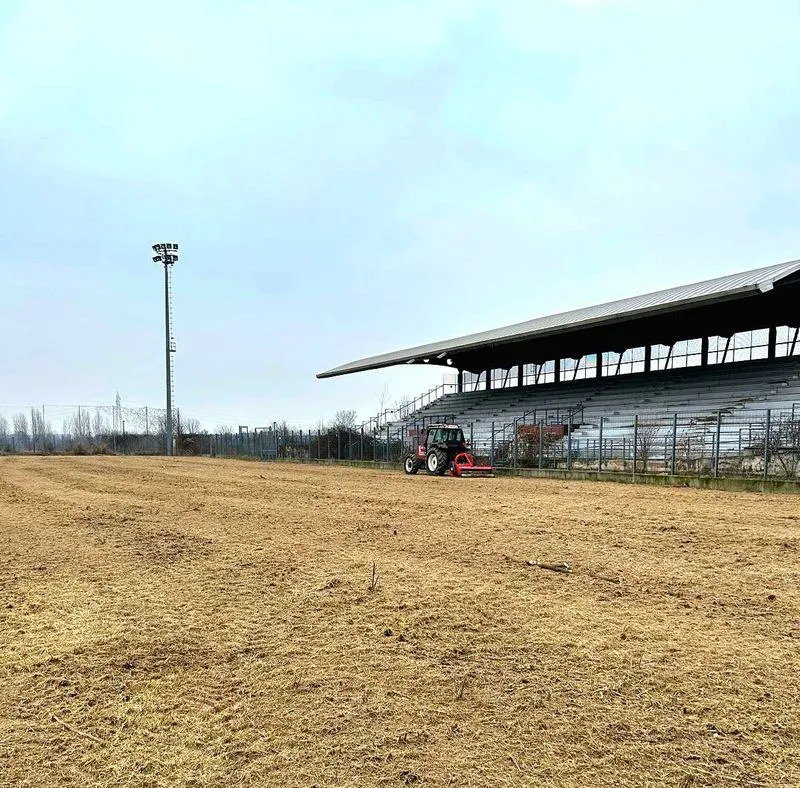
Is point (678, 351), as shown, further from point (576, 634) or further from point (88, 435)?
A: point (88, 435)

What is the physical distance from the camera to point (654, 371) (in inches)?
1232

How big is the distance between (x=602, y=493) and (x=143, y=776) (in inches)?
564

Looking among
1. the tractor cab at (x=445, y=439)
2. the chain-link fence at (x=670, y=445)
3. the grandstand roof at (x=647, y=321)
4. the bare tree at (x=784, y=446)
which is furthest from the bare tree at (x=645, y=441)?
the tractor cab at (x=445, y=439)

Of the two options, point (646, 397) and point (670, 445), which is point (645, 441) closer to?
point (670, 445)

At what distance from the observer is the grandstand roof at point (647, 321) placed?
22.7m

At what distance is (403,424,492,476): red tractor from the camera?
2328 centimetres

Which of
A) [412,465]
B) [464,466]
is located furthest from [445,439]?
[412,465]

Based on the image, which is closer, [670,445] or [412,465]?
[670,445]

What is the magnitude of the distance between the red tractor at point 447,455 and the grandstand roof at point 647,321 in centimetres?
780

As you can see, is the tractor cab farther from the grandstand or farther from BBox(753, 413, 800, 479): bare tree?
BBox(753, 413, 800, 479): bare tree

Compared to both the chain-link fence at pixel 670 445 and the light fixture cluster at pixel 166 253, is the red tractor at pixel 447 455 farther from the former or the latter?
the light fixture cluster at pixel 166 253

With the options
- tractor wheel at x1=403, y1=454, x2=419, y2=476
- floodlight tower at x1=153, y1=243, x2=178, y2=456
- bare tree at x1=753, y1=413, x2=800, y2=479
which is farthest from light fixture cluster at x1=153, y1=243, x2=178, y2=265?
bare tree at x1=753, y1=413, x2=800, y2=479

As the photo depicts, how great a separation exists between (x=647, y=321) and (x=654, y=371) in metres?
2.57

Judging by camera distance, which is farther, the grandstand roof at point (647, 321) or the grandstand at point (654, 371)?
the grandstand roof at point (647, 321)
